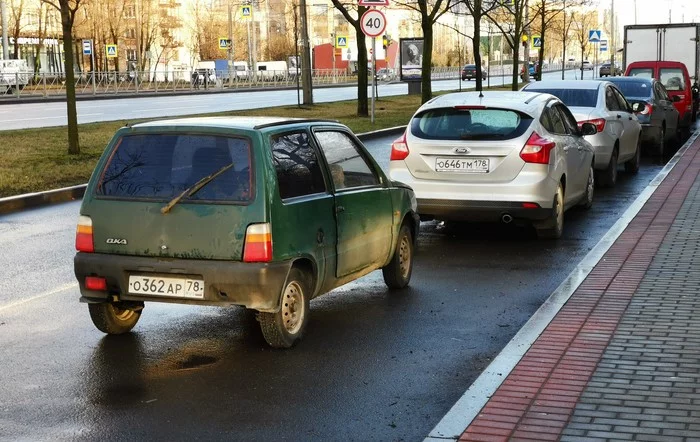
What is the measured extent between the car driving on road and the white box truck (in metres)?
18.8

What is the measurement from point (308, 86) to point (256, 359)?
30.3 metres

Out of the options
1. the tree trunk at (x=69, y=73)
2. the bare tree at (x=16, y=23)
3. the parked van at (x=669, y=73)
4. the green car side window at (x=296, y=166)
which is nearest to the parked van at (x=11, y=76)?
the bare tree at (x=16, y=23)

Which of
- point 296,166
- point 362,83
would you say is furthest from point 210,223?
point 362,83

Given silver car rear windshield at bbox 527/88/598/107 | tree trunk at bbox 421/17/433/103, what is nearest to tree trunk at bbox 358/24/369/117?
tree trunk at bbox 421/17/433/103

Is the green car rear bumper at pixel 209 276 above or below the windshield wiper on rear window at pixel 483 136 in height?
below

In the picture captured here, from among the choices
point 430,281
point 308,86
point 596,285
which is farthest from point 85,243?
point 308,86

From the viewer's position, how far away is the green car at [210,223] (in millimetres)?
6621

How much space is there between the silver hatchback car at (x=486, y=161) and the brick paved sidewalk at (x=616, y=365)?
126 cm

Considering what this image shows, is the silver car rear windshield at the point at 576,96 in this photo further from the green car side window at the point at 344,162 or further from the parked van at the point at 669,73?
the parked van at the point at 669,73

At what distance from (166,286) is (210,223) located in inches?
18.6

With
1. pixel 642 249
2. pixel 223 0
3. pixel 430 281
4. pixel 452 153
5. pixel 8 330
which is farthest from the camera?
pixel 223 0

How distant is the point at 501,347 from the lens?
701cm

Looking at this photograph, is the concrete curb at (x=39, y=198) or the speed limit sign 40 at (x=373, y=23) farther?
the speed limit sign 40 at (x=373, y=23)

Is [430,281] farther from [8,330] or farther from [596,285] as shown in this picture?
[8,330]
